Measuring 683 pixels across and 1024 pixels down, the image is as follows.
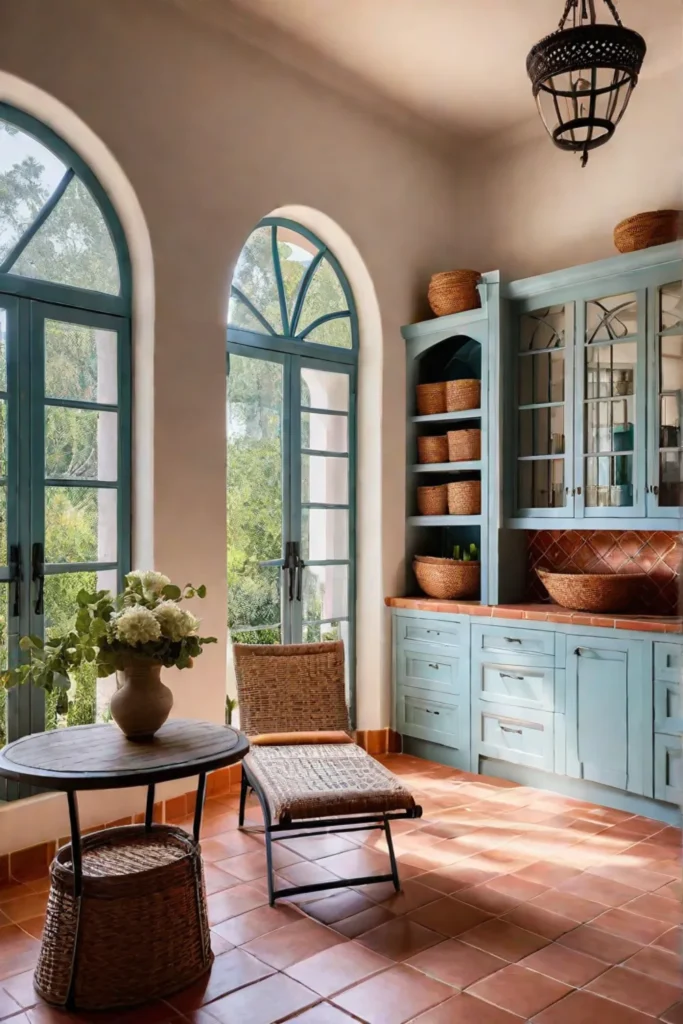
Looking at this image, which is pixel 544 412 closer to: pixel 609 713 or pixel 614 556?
pixel 614 556

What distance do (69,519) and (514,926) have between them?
2427 mm

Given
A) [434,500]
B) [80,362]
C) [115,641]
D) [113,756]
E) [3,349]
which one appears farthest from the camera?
[434,500]

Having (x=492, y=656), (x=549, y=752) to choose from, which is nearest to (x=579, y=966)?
(x=549, y=752)

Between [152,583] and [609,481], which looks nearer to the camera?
[152,583]

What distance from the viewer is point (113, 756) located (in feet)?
8.67

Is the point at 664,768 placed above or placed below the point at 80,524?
below

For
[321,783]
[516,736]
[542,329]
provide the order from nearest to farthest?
1. [321,783]
2. [516,736]
3. [542,329]

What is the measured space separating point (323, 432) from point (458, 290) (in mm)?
1148

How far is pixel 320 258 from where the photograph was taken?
4926 millimetres

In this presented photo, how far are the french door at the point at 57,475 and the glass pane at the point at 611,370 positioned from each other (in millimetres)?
2345

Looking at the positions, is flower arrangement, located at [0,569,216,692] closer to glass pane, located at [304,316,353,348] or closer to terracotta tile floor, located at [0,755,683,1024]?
terracotta tile floor, located at [0,755,683,1024]

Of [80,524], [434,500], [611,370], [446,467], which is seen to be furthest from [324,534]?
[611,370]

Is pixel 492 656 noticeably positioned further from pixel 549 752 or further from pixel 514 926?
pixel 514 926

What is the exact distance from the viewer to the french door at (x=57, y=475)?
3541 mm
